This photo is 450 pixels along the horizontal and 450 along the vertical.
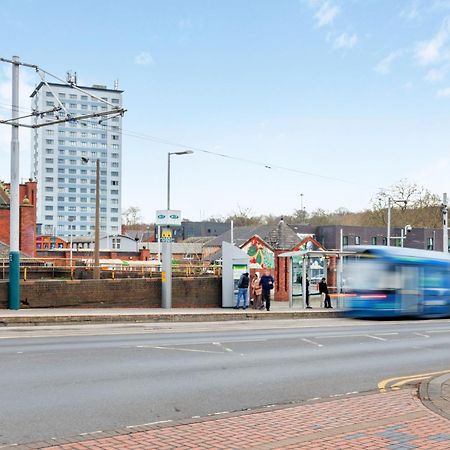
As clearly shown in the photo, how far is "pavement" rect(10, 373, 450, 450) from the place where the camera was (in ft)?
21.8

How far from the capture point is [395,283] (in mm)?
26656

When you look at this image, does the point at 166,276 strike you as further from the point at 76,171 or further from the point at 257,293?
the point at 76,171

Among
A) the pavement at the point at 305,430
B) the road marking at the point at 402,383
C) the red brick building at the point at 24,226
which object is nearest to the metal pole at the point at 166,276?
the road marking at the point at 402,383

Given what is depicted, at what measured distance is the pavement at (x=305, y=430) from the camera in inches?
261

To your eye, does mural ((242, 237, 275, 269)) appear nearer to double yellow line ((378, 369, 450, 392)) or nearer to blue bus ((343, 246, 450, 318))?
blue bus ((343, 246, 450, 318))

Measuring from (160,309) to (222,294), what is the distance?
370cm

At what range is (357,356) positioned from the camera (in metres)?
14.3

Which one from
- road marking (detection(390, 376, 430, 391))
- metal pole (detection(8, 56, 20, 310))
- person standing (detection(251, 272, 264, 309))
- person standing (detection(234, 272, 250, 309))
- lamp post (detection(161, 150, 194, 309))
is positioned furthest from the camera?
person standing (detection(251, 272, 264, 309))

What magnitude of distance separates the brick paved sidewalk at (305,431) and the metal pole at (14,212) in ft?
56.1

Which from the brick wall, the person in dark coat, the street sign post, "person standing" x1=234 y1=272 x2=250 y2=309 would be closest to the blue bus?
the person in dark coat

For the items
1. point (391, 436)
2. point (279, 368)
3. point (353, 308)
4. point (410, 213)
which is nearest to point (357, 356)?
point (279, 368)

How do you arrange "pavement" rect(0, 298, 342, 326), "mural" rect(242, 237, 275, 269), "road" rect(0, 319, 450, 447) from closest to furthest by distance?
"road" rect(0, 319, 450, 447) < "pavement" rect(0, 298, 342, 326) < "mural" rect(242, 237, 275, 269)

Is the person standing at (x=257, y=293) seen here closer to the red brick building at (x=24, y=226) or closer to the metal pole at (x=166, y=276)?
the metal pole at (x=166, y=276)

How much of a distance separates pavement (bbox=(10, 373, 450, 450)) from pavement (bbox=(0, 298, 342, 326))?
48.3 feet
